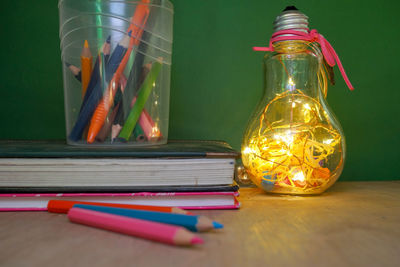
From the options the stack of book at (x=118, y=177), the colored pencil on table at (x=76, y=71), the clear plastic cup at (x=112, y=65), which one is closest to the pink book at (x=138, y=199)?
the stack of book at (x=118, y=177)

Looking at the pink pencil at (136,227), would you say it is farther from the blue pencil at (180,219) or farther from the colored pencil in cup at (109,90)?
the colored pencil in cup at (109,90)

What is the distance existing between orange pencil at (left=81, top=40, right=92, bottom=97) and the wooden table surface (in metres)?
0.22

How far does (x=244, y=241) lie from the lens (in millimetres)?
322

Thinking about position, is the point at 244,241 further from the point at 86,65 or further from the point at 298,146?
the point at 86,65

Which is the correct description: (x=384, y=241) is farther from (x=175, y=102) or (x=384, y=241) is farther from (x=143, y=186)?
(x=175, y=102)

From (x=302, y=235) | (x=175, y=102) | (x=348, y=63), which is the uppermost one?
(x=348, y=63)

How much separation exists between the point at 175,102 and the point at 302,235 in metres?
0.46

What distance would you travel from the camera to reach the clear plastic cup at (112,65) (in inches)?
19.8

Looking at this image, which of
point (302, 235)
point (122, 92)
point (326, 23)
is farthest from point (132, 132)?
point (326, 23)

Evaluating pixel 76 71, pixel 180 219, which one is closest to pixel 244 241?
pixel 180 219

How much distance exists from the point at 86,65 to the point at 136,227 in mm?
316

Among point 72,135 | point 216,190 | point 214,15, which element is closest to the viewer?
point 216,190

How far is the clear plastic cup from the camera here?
0.50m

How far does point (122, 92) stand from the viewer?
0.51m
